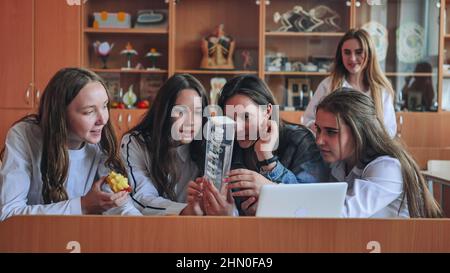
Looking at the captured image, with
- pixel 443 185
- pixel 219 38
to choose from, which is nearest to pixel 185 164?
pixel 443 185

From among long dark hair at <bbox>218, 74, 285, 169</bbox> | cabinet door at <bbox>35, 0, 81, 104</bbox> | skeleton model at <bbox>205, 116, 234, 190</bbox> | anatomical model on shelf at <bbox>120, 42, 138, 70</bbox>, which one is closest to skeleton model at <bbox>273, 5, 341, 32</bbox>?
anatomical model on shelf at <bbox>120, 42, 138, 70</bbox>

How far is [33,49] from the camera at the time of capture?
14.4 ft

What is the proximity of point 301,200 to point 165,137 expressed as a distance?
67 cm

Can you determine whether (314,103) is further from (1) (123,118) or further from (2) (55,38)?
(2) (55,38)

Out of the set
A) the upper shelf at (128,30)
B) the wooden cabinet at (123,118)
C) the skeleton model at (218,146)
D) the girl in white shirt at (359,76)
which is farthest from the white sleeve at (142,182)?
the upper shelf at (128,30)

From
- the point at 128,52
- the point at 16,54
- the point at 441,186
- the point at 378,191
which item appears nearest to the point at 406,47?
the point at 441,186

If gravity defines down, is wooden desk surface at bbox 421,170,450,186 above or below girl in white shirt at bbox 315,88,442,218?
below

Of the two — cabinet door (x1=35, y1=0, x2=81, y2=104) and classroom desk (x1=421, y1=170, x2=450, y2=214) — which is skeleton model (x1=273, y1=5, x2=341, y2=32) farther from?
classroom desk (x1=421, y1=170, x2=450, y2=214)

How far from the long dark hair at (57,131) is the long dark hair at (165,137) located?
12 centimetres

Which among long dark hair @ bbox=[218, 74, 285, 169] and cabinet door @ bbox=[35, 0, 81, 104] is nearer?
long dark hair @ bbox=[218, 74, 285, 169]

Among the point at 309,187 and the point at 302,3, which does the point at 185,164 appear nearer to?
the point at 309,187

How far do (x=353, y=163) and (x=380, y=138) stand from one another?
10 centimetres

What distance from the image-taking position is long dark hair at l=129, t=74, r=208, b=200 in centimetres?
186
